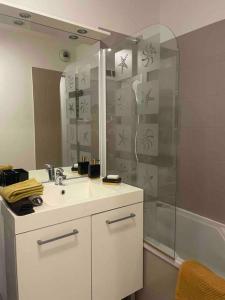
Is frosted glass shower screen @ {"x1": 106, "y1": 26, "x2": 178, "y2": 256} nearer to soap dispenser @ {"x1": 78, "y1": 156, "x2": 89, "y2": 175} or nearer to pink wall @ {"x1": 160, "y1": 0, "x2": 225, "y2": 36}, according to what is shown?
soap dispenser @ {"x1": 78, "y1": 156, "x2": 89, "y2": 175}

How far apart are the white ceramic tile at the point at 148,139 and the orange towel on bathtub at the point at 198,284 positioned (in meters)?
0.89

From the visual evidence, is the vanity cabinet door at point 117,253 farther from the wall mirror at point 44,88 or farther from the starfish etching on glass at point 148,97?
the starfish etching on glass at point 148,97

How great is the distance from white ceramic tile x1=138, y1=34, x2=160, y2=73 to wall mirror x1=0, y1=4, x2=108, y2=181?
1.04ft

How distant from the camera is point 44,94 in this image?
164cm

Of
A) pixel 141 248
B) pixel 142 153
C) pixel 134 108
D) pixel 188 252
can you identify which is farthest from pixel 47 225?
pixel 188 252

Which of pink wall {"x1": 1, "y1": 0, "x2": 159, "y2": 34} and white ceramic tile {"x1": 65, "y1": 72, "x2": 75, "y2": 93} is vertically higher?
pink wall {"x1": 1, "y1": 0, "x2": 159, "y2": 34}

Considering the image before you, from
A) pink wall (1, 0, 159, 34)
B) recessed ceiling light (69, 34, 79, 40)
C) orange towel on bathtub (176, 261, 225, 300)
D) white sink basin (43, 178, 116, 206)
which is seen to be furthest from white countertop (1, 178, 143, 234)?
pink wall (1, 0, 159, 34)

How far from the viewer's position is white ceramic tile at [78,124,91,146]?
75.1 inches

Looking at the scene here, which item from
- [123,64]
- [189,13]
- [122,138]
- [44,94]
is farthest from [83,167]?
[189,13]

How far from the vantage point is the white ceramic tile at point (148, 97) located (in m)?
1.75

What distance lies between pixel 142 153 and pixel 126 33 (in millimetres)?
983

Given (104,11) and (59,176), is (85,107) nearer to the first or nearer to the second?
(59,176)

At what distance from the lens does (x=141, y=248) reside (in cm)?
158

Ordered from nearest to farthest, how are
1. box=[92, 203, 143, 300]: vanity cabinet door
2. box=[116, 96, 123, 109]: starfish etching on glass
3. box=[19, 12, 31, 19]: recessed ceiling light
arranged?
box=[92, 203, 143, 300]: vanity cabinet door, box=[19, 12, 31, 19]: recessed ceiling light, box=[116, 96, 123, 109]: starfish etching on glass
